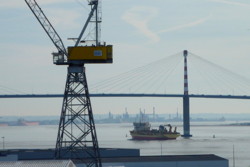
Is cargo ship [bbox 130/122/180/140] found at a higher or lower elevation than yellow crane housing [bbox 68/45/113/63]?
lower

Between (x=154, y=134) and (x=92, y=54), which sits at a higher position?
(x=92, y=54)

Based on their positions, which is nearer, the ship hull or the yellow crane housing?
the yellow crane housing

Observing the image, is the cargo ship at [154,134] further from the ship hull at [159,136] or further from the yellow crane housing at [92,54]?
the yellow crane housing at [92,54]

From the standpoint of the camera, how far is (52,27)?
122 feet

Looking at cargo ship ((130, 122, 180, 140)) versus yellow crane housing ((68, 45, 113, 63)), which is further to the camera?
cargo ship ((130, 122, 180, 140))

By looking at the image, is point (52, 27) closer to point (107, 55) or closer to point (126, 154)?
point (107, 55)

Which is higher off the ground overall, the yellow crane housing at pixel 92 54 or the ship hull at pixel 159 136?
the yellow crane housing at pixel 92 54

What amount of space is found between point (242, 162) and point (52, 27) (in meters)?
43.8

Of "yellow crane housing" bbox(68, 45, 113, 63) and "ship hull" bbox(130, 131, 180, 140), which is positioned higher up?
"yellow crane housing" bbox(68, 45, 113, 63)

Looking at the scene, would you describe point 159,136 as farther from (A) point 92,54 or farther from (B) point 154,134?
(A) point 92,54

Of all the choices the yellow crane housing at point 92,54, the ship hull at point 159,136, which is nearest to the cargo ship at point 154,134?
the ship hull at point 159,136

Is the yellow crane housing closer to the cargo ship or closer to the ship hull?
the cargo ship

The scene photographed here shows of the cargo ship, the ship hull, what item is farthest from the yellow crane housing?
the ship hull

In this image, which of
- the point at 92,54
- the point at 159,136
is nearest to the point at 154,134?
the point at 159,136
